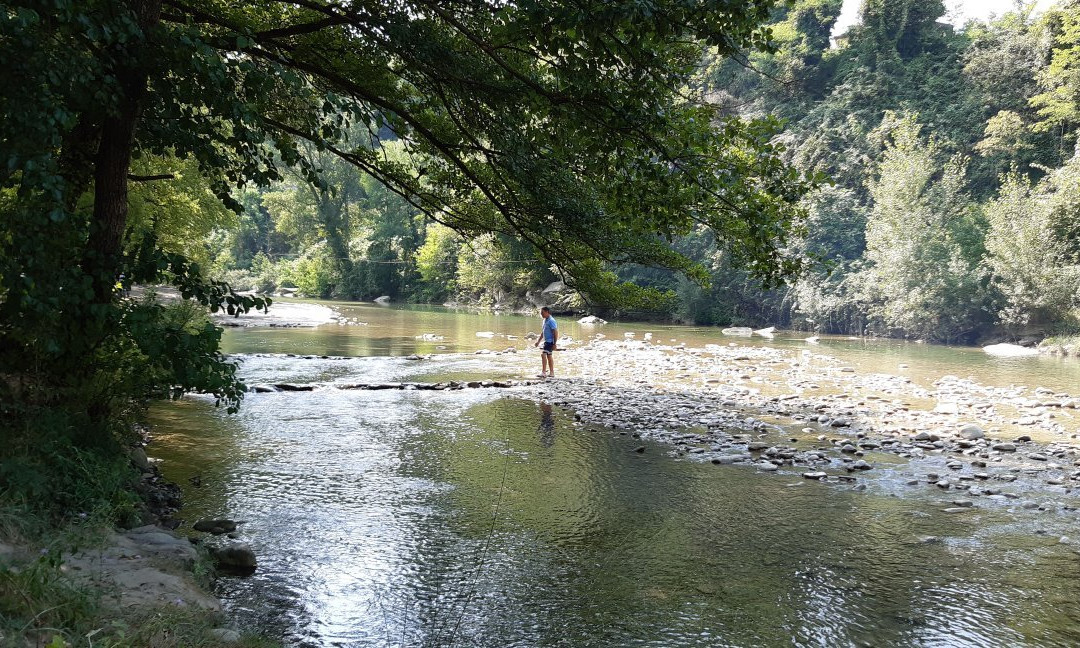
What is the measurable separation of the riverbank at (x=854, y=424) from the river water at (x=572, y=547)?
86 centimetres

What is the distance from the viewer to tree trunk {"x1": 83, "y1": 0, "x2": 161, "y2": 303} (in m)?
5.25

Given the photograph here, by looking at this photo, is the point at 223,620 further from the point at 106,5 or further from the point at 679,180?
the point at 679,180

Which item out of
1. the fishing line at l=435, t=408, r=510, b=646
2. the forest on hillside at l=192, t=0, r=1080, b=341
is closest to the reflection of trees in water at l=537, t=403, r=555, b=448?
the fishing line at l=435, t=408, r=510, b=646

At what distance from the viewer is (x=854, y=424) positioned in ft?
42.2

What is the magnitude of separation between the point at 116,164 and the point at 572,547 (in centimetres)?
523

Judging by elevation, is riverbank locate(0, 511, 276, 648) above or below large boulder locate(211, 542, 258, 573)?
above

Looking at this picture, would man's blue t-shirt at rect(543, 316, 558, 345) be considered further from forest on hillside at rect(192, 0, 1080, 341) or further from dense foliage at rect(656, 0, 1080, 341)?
dense foliage at rect(656, 0, 1080, 341)

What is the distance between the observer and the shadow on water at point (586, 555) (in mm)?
5090

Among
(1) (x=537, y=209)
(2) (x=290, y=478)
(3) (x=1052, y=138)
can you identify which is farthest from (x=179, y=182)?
(3) (x=1052, y=138)

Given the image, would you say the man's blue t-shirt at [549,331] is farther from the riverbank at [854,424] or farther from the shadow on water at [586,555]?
the shadow on water at [586,555]

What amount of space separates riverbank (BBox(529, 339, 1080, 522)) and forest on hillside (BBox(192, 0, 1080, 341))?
5.55 metres

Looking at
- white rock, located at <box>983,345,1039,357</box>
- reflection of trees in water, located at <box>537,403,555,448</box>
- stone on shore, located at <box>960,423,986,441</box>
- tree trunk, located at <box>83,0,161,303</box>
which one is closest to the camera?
tree trunk, located at <box>83,0,161,303</box>

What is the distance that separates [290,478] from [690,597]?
5.13 meters

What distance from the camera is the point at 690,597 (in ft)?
18.4
